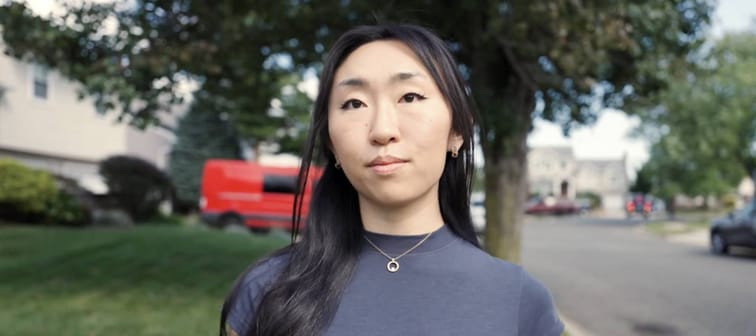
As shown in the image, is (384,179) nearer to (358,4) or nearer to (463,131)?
(463,131)

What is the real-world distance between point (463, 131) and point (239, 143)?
97.3ft

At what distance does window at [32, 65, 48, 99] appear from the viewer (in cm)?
1805

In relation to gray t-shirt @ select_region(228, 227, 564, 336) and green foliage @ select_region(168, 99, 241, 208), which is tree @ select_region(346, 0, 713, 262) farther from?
green foliage @ select_region(168, 99, 241, 208)

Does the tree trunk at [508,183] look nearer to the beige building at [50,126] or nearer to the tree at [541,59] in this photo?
the tree at [541,59]

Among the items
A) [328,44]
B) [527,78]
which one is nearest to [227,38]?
[328,44]

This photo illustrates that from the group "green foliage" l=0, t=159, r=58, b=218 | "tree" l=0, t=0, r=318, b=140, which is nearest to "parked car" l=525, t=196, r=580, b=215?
"green foliage" l=0, t=159, r=58, b=218

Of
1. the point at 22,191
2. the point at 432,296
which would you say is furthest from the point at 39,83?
the point at 432,296

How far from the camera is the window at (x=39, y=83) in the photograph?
18.1 metres

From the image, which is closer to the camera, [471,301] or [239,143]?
[471,301]

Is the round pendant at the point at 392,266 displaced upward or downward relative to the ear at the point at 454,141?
downward

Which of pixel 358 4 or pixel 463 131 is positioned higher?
pixel 358 4

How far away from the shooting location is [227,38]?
6914 millimetres

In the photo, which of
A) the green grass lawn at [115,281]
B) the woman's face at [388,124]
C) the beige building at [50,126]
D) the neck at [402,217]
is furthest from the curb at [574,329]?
the beige building at [50,126]

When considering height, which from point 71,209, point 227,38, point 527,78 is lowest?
point 71,209
